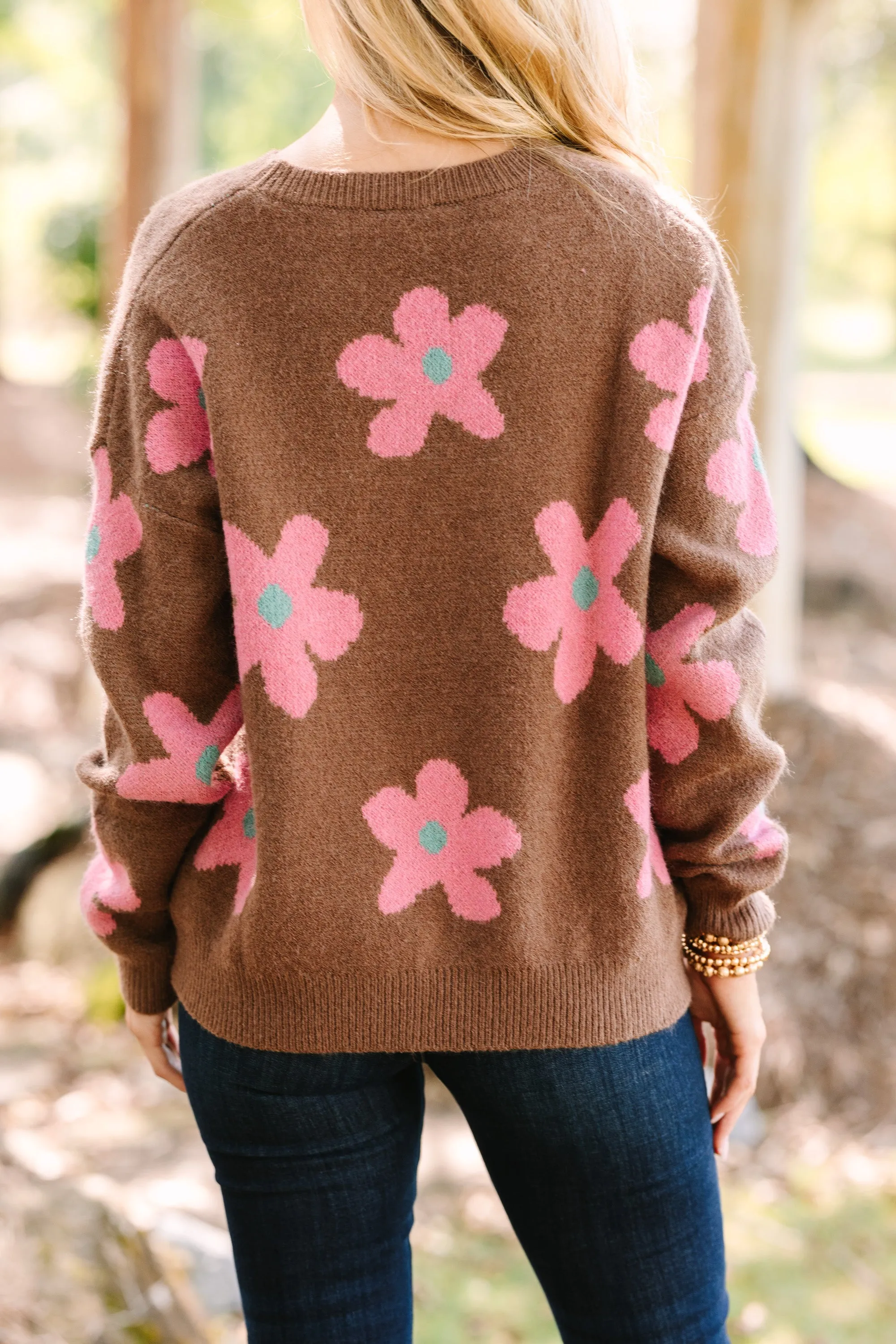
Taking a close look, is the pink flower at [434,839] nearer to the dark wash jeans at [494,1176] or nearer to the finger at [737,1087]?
the dark wash jeans at [494,1176]

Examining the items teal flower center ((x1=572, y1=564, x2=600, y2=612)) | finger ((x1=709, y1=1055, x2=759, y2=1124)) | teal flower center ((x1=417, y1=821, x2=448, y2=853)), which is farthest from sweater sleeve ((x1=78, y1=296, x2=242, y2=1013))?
finger ((x1=709, y1=1055, x2=759, y2=1124))

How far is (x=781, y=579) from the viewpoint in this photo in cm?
449

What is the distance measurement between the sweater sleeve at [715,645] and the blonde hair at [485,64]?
194mm

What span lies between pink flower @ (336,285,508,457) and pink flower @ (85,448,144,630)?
0.88ft

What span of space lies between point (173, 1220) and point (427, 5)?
2.48 m

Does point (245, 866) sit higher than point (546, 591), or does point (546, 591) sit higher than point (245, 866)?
point (546, 591)

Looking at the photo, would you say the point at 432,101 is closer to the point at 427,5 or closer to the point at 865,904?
the point at 427,5

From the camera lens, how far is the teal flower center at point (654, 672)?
3.77ft

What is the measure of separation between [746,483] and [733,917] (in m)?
0.43

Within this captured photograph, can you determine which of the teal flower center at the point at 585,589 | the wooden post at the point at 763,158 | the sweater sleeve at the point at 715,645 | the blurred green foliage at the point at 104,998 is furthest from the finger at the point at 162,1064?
the blurred green foliage at the point at 104,998

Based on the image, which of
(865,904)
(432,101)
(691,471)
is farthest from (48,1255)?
(865,904)

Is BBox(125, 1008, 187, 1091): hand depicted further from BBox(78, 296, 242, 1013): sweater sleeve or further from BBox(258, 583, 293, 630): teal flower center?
BBox(258, 583, 293, 630): teal flower center

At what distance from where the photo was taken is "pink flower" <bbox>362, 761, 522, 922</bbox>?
3.80ft

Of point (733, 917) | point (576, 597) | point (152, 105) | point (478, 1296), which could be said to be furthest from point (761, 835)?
point (152, 105)
